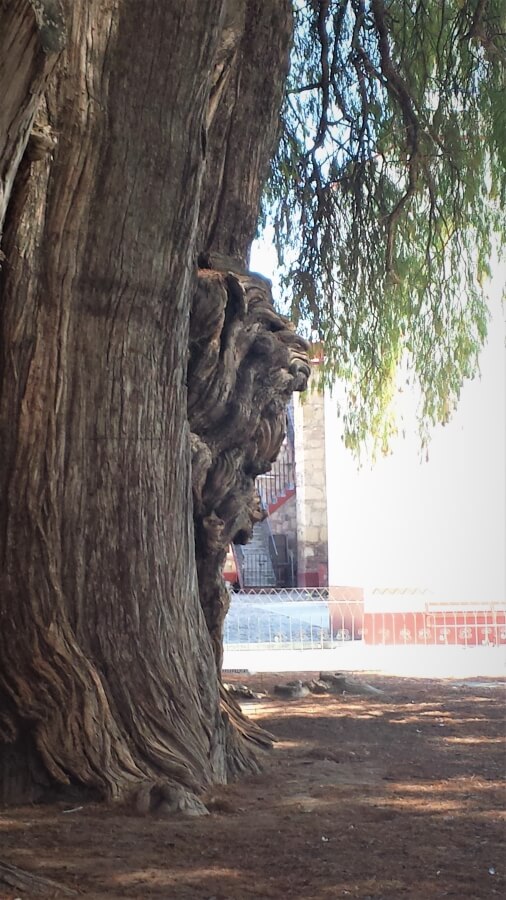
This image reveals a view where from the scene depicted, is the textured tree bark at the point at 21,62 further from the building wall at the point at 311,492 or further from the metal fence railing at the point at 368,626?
the building wall at the point at 311,492

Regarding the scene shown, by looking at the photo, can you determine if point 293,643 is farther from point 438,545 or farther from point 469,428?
point 469,428

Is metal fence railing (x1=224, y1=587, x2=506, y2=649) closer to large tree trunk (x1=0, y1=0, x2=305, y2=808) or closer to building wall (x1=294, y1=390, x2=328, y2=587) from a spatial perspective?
building wall (x1=294, y1=390, x2=328, y2=587)

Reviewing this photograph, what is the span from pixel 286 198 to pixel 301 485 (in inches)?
532

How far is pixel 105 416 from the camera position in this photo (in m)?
4.39

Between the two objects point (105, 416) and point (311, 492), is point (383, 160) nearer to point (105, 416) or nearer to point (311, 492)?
point (105, 416)

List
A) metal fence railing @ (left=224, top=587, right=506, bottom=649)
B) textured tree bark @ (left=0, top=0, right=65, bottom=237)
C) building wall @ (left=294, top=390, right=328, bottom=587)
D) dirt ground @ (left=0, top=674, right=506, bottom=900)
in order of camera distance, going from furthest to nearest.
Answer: building wall @ (left=294, top=390, right=328, bottom=587)
metal fence railing @ (left=224, top=587, right=506, bottom=649)
dirt ground @ (left=0, top=674, right=506, bottom=900)
textured tree bark @ (left=0, top=0, right=65, bottom=237)

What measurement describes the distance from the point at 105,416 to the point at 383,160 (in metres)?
5.04

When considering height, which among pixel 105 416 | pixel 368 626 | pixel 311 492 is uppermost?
pixel 311 492

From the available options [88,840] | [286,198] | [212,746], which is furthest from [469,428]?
[88,840]

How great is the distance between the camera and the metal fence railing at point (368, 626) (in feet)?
42.9

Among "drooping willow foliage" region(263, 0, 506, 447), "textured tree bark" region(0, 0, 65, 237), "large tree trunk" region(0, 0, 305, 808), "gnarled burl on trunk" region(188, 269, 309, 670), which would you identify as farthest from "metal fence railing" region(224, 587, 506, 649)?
"textured tree bark" region(0, 0, 65, 237)

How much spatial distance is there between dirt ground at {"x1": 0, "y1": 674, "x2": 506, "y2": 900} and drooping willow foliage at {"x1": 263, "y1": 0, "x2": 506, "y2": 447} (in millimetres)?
4081

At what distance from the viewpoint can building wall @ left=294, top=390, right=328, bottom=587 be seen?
21.5m

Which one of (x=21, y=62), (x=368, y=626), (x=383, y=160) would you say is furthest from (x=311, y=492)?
(x=21, y=62)
